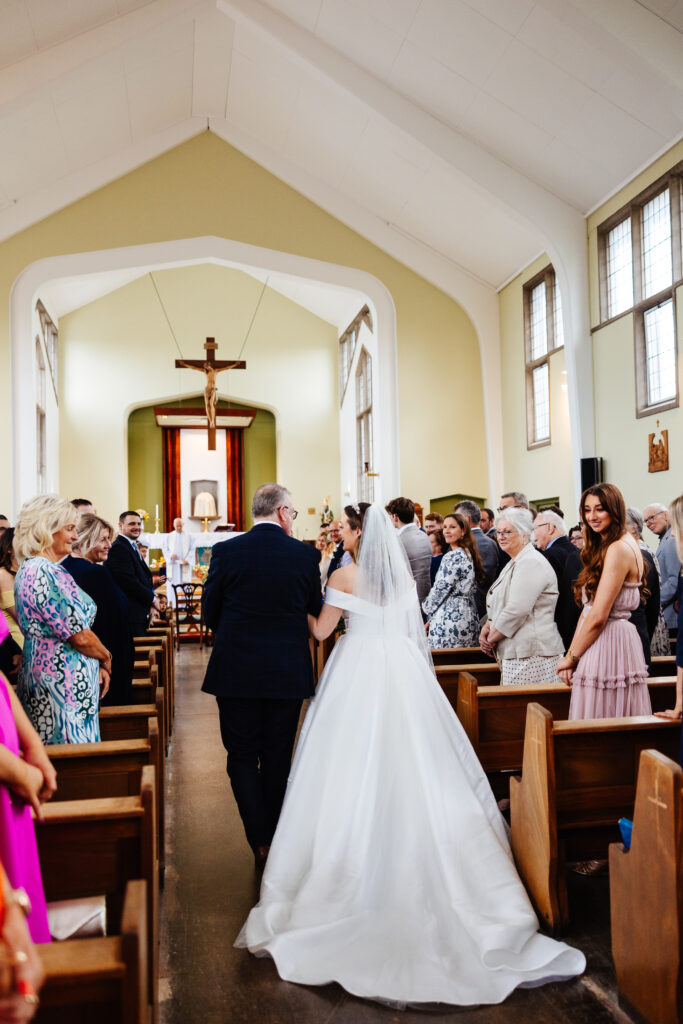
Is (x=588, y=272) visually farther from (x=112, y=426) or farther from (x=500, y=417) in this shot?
(x=112, y=426)

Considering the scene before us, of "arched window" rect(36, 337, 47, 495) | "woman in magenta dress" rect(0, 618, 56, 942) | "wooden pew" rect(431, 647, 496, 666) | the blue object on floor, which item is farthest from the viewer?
"arched window" rect(36, 337, 47, 495)

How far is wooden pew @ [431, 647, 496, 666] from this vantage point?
4547mm

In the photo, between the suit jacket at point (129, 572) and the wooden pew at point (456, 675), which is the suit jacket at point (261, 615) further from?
the suit jacket at point (129, 572)

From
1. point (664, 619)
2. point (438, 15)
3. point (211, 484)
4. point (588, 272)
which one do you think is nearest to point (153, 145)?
point (438, 15)

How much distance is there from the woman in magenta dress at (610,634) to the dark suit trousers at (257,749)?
116cm

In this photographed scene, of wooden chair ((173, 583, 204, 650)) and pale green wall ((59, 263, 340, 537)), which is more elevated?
pale green wall ((59, 263, 340, 537))

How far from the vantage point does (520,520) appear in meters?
3.95

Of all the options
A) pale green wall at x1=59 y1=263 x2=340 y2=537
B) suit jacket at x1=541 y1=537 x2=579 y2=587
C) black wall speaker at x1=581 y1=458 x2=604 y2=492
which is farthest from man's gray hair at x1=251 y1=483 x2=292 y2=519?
pale green wall at x1=59 y1=263 x2=340 y2=537

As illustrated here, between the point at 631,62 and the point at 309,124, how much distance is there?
4.66 metres

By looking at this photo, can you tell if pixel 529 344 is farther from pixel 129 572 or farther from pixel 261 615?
pixel 261 615

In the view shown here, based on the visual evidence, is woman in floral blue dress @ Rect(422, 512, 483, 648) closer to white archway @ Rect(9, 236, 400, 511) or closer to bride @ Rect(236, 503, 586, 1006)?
bride @ Rect(236, 503, 586, 1006)

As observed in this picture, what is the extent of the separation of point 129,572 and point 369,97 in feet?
23.2

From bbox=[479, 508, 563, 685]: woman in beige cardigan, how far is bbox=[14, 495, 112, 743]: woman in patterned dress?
1.89 meters

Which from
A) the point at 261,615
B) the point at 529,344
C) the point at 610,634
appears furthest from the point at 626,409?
the point at 261,615
